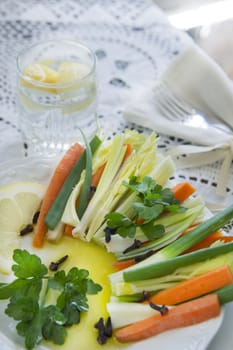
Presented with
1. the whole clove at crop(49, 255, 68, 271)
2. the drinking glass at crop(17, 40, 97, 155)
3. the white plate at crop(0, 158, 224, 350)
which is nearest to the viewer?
the white plate at crop(0, 158, 224, 350)

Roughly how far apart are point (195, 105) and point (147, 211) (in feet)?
1.50

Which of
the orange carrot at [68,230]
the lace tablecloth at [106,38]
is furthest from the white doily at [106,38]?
the orange carrot at [68,230]

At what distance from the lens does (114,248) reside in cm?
114

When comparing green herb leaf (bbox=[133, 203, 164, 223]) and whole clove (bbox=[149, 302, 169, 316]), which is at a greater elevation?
green herb leaf (bbox=[133, 203, 164, 223])

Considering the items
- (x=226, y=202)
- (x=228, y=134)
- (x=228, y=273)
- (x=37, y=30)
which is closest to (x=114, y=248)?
(x=228, y=273)

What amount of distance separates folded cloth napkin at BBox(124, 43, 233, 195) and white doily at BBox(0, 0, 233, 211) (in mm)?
30

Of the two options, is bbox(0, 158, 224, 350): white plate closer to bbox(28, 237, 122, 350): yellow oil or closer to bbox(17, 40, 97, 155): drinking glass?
bbox(28, 237, 122, 350): yellow oil

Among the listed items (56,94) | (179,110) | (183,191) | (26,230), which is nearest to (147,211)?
(183,191)

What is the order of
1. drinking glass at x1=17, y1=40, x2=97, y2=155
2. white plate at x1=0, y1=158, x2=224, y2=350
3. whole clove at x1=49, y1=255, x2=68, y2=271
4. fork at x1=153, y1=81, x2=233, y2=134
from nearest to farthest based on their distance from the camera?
white plate at x1=0, y1=158, x2=224, y2=350, whole clove at x1=49, y1=255, x2=68, y2=271, drinking glass at x1=17, y1=40, x2=97, y2=155, fork at x1=153, y1=81, x2=233, y2=134

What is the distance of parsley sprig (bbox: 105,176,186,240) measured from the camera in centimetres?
114

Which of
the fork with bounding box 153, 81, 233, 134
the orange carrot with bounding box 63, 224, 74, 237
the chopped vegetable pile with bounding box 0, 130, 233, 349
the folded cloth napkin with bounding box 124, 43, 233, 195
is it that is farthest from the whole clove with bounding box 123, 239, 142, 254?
the fork with bounding box 153, 81, 233, 134

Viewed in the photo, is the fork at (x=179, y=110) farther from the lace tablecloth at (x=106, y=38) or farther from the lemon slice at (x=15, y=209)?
the lemon slice at (x=15, y=209)

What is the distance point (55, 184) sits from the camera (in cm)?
123

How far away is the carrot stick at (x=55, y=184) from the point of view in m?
1.17
